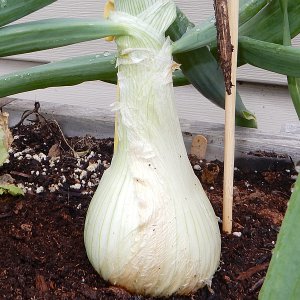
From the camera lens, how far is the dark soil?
2.40ft

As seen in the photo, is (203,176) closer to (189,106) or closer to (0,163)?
(0,163)

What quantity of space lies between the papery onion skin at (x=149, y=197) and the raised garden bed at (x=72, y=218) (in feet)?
0.16

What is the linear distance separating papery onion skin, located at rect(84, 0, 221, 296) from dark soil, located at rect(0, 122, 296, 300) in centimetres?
5

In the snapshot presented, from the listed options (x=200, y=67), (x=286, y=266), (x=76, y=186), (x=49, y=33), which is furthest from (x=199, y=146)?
(x=286, y=266)

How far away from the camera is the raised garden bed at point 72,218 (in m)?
0.73

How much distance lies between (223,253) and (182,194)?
6.5 inches

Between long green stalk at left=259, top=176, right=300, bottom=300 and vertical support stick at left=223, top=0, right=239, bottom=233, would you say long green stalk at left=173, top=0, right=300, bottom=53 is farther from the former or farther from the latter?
long green stalk at left=259, top=176, right=300, bottom=300

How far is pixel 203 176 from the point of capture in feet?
3.41

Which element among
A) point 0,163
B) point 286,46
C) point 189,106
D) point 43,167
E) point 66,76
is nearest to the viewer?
point 286,46

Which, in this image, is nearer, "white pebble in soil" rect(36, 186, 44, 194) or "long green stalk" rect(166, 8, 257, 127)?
"long green stalk" rect(166, 8, 257, 127)

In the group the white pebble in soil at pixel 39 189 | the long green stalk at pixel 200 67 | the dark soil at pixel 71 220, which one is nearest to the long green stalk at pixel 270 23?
the long green stalk at pixel 200 67

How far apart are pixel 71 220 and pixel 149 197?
267 mm

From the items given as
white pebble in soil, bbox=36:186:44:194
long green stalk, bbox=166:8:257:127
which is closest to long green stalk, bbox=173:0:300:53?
long green stalk, bbox=166:8:257:127

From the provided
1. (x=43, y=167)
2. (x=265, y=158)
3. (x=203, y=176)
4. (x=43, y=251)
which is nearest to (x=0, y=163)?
(x=43, y=167)
